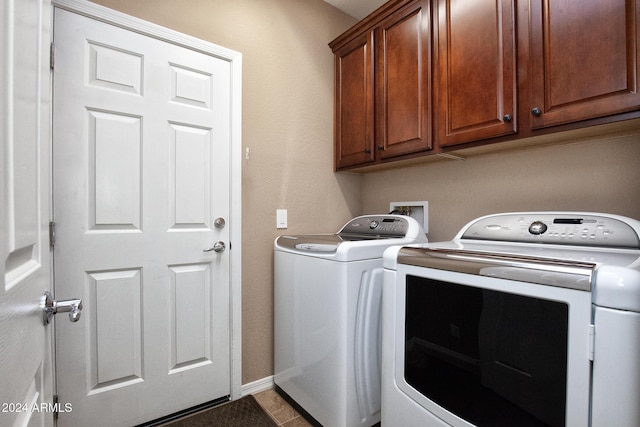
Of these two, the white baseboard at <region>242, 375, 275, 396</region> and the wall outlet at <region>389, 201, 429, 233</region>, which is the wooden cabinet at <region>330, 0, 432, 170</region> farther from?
the white baseboard at <region>242, 375, 275, 396</region>

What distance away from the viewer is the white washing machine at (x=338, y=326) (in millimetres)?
1370

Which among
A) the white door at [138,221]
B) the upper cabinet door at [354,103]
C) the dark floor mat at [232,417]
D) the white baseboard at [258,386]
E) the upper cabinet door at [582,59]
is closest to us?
the upper cabinet door at [582,59]

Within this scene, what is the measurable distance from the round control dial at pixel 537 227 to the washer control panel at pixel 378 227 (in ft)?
1.94

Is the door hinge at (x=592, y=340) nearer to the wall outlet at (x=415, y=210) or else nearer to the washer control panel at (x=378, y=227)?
the washer control panel at (x=378, y=227)

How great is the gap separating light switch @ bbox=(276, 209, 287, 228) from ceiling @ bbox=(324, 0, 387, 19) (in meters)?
1.55

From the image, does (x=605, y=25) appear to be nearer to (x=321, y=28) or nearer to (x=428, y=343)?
(x=428, y=343)

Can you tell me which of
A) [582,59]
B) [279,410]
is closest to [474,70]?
[582,59]

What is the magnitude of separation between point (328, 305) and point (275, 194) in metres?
0.83

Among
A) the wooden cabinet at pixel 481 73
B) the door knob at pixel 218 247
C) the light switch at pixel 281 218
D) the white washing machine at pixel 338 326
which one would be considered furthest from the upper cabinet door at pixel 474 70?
the door knob at pixel 218 247

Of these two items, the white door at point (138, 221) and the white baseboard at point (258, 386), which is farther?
the white baseboard at point (258, 386)

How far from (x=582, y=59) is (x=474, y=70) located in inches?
15.3

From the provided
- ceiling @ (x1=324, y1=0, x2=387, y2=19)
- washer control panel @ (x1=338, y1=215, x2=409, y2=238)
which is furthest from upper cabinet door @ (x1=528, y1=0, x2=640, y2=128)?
ceiling @ (x1=324, y1=0, x2=387, y2=19)

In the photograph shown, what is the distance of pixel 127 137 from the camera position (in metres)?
1.46

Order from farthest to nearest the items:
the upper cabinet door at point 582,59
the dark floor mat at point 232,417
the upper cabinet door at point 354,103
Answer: the upper cabinet door at point 354,103 < the dark floor mat at point 232,417 < the upper cabinet door at point 582,59
